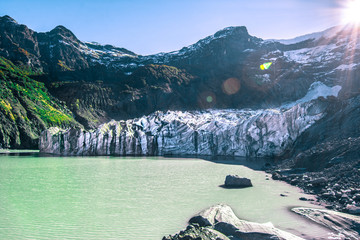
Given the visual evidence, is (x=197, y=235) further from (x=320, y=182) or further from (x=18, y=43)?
(x=18, y=43)

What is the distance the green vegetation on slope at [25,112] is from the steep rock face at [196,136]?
18.4 m

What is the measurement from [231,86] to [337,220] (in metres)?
112

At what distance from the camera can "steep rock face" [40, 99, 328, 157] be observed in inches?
1918

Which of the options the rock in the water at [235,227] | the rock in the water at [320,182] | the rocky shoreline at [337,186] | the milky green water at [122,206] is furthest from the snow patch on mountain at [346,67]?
the rock in the water at [235,227]

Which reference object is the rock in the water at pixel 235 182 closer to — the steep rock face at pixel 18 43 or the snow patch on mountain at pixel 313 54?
the snow patch on mountain at pixel 313 54

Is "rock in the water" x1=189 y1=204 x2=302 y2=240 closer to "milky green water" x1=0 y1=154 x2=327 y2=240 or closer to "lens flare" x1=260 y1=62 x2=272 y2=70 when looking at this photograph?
"milky green water" x1=0 y1=154 x2=327 y2=240

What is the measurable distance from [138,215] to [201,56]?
14561 cm

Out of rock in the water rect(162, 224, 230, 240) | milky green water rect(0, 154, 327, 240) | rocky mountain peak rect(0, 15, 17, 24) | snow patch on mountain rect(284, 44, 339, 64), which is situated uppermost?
rocky mountain peak rect(0, 15, 17, 24)

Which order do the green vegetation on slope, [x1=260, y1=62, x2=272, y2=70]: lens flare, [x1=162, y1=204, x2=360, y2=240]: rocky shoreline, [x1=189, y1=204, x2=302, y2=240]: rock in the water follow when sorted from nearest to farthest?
[x1=162, y1=204, x2=360, y2=240]: rocky shoreline → [x1=189, y1=204, x2=302, y2=240]: rock in the water → the green vegetation on slope → [x1=260, y1=62, x2=272, y2=70]: lens flare

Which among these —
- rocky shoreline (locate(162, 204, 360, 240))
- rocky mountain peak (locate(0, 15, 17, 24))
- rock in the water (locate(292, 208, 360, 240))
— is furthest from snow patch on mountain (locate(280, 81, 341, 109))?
rocky mountain peak (locate(0, 15, 17, 24))

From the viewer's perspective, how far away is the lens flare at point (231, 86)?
117m

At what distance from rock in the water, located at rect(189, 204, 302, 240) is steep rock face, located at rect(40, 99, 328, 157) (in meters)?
39.2

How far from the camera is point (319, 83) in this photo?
105 metres

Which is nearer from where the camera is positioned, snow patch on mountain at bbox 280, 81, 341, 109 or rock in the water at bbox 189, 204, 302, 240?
rock in the water at bbox 189, 204, 302, 240
